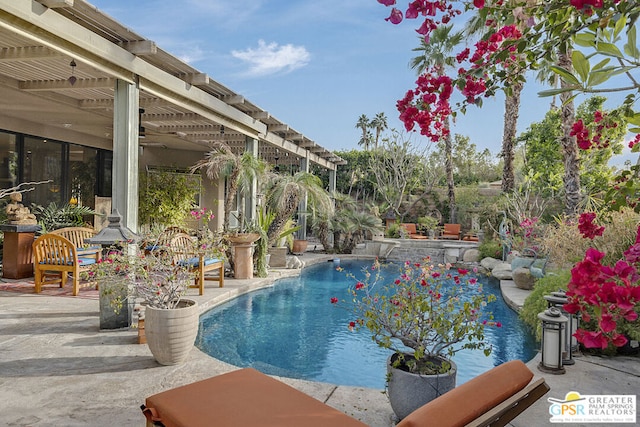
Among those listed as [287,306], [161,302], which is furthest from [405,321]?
[287,306]

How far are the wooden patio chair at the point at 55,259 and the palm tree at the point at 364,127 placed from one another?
3659cm

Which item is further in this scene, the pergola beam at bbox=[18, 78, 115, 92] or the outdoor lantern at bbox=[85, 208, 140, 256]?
the pergola beam at bbox=[18, 78, 115, 92]

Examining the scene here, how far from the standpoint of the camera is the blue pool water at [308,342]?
4.57 metres

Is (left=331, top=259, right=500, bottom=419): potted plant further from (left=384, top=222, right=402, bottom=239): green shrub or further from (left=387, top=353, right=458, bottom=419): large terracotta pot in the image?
(left=384, top=222, right=402, bottom=239): green shrub

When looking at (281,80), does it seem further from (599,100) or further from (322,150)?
(599,100)

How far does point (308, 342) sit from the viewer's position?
17.9ft

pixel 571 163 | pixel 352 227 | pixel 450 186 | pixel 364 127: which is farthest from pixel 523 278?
pixel 364 127

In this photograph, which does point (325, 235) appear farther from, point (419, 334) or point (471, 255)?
point (419, 334)

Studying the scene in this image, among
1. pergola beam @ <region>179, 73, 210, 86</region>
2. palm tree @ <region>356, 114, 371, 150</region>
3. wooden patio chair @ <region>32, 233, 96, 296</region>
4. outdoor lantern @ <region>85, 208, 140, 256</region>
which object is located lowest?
wooden patio chair @ <region>32, 233, 96, 296</region>

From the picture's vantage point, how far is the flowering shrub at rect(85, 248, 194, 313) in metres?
4.09

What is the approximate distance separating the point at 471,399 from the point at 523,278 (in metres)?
7.57

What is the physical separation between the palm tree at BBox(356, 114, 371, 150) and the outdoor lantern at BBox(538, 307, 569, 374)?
3825cm

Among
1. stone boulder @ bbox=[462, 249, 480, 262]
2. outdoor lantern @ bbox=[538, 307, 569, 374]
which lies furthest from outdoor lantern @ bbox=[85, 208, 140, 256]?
stone boulder @ bbox=[462, 249, 480, 262]

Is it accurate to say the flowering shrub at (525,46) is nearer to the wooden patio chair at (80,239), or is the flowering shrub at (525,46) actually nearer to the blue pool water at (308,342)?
the blue pool water at (308,342)
